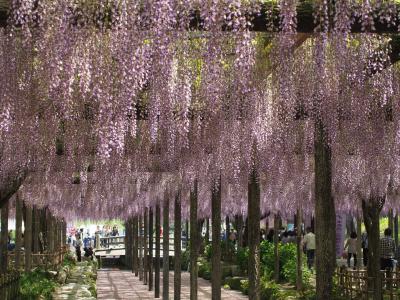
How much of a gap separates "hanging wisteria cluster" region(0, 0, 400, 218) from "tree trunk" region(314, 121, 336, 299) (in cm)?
15

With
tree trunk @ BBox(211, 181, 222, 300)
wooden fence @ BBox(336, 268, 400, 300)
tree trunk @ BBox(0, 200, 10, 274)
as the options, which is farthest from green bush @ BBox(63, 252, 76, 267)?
wooden fence @ BBox(336, 268, 400, 300)

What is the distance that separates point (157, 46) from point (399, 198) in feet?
48.6

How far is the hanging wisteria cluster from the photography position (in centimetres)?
455

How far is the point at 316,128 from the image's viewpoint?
21.4ft

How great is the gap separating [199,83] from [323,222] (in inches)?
76.4

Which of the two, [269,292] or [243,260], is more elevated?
[243,260]

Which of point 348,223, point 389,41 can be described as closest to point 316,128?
point 389,41

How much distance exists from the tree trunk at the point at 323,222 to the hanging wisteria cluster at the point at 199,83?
0.15 metres

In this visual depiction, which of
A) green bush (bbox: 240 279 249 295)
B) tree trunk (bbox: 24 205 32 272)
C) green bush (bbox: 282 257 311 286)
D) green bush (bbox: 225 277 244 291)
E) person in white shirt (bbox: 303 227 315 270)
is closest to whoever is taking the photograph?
green bush (bbox: 282 257 311 286)

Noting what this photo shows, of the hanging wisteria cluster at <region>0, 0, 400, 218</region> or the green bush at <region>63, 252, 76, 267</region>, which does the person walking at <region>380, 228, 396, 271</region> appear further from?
the green bush at <region>63, 252, 76, 267</region>

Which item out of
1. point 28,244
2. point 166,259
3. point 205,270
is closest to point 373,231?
point 166,259

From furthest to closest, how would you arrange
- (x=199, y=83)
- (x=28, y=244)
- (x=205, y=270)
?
(x=205, y=270)
(x=28, y=244)
(x=199, y=83)

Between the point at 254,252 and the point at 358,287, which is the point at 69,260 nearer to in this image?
the point at 358,287

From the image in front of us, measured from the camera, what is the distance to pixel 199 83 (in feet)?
23.4
